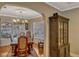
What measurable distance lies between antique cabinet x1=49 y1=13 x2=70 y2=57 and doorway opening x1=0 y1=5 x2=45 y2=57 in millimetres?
141

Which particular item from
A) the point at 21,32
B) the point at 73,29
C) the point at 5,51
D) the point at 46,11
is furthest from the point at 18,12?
the point at 73,29

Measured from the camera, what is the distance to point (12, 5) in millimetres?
1609

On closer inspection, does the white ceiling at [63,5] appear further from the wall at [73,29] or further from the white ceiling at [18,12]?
the white ceiling at [18,12]

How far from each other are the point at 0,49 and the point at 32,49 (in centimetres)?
48

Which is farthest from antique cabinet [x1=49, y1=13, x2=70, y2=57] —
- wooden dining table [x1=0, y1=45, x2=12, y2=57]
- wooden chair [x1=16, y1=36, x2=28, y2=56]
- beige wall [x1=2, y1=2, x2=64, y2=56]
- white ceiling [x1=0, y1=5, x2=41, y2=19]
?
wooden dining table [x1=0, y1=45, x2=12, y2=57]

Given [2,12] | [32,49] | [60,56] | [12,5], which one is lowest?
[60,56]

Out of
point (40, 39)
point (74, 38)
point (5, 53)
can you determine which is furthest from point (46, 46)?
point (5, 53)

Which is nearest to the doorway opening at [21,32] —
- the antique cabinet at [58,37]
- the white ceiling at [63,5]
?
the antique cabinet at [58,37]

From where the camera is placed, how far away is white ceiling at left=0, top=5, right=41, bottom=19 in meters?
1.60

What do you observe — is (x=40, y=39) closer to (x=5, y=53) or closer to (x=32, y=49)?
(x=32, y=49)

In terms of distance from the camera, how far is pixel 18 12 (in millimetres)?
1649

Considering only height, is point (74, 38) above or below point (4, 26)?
below

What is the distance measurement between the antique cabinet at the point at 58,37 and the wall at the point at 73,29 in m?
0.06

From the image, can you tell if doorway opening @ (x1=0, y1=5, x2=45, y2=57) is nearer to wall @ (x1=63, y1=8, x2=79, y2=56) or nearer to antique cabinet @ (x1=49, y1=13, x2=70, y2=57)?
antique cabinet @ (x1=49, y1=13, x2=70, y2=57)
